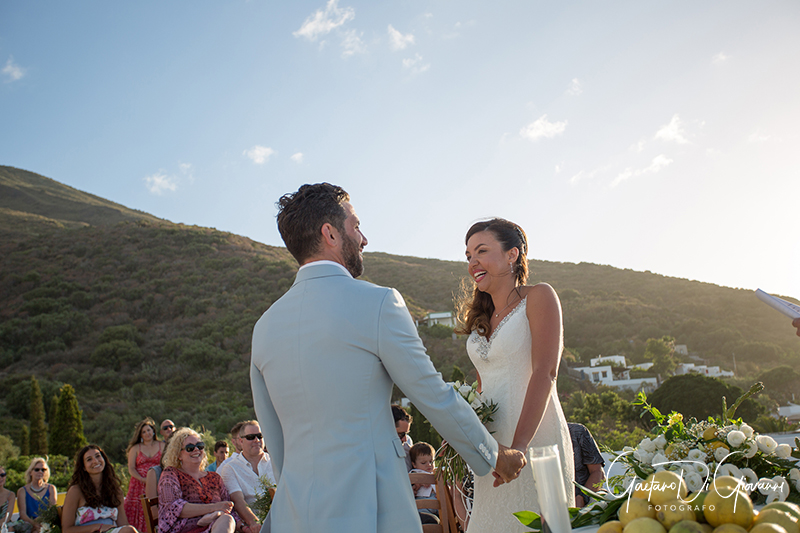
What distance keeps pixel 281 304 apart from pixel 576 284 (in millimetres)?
46751

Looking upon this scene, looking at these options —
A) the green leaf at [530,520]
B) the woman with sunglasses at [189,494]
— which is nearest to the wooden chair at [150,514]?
the woman with sunglasses at [189,494]

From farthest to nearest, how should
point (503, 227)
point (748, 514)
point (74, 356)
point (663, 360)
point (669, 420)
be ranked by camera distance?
point (74, 356)
point (663, 360)
point (503, 227)
point (669, 420)
point (748, 514)

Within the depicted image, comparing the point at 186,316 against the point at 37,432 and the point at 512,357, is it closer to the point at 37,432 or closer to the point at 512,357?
the point at 37,432

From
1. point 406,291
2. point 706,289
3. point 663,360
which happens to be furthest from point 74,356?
point 706,289

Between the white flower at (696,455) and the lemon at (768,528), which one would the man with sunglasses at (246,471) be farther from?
the lemon at (768,528)

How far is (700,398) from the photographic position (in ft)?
41.6

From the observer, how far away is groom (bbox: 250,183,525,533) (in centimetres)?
157

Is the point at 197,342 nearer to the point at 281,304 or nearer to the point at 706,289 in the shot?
the point at 281,304

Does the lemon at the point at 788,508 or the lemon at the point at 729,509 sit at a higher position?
the lemon at the point at 788,508

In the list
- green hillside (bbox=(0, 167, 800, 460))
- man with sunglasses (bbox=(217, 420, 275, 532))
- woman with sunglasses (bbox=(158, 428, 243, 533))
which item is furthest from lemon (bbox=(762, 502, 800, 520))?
green hillside (bbox=(0, 167, 800, 460))

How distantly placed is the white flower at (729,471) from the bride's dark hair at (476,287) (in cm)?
137

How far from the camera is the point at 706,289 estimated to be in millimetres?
43375

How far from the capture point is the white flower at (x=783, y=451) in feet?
4.97

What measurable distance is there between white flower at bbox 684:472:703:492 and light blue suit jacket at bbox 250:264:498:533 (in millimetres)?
609
